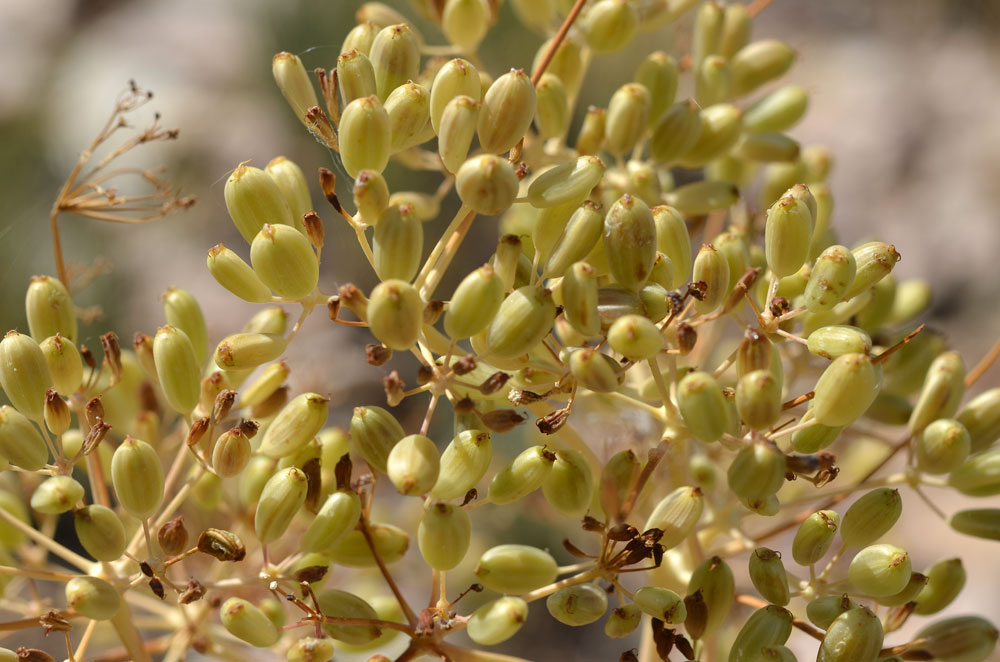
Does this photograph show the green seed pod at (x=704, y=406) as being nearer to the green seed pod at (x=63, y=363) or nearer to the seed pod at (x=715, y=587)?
the seed pod at (x=715, y=587)

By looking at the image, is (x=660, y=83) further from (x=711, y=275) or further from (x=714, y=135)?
(x=711, y=275)

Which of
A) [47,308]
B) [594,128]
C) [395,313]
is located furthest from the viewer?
[594,128]

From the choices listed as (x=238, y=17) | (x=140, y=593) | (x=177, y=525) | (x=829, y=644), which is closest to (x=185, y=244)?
(x=238, y=17)

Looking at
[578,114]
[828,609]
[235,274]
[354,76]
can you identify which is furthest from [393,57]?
[578,114]

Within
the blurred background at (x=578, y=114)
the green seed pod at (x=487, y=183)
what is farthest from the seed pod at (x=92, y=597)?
the blurred background at (x=578, y=114)

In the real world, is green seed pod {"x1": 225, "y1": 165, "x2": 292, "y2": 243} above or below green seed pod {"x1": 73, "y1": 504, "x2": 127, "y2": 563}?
above

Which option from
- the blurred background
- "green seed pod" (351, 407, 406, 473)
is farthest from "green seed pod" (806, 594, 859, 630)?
the blurred background

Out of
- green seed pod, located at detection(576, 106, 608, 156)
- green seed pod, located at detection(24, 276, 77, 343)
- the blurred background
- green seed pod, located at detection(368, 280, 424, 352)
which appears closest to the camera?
green seed pod, located at detection(368, 280, 424, 352)

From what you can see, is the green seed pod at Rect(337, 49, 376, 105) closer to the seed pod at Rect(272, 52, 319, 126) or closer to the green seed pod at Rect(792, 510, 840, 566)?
the seed pod at Rect(272, 52, 319, 126)
